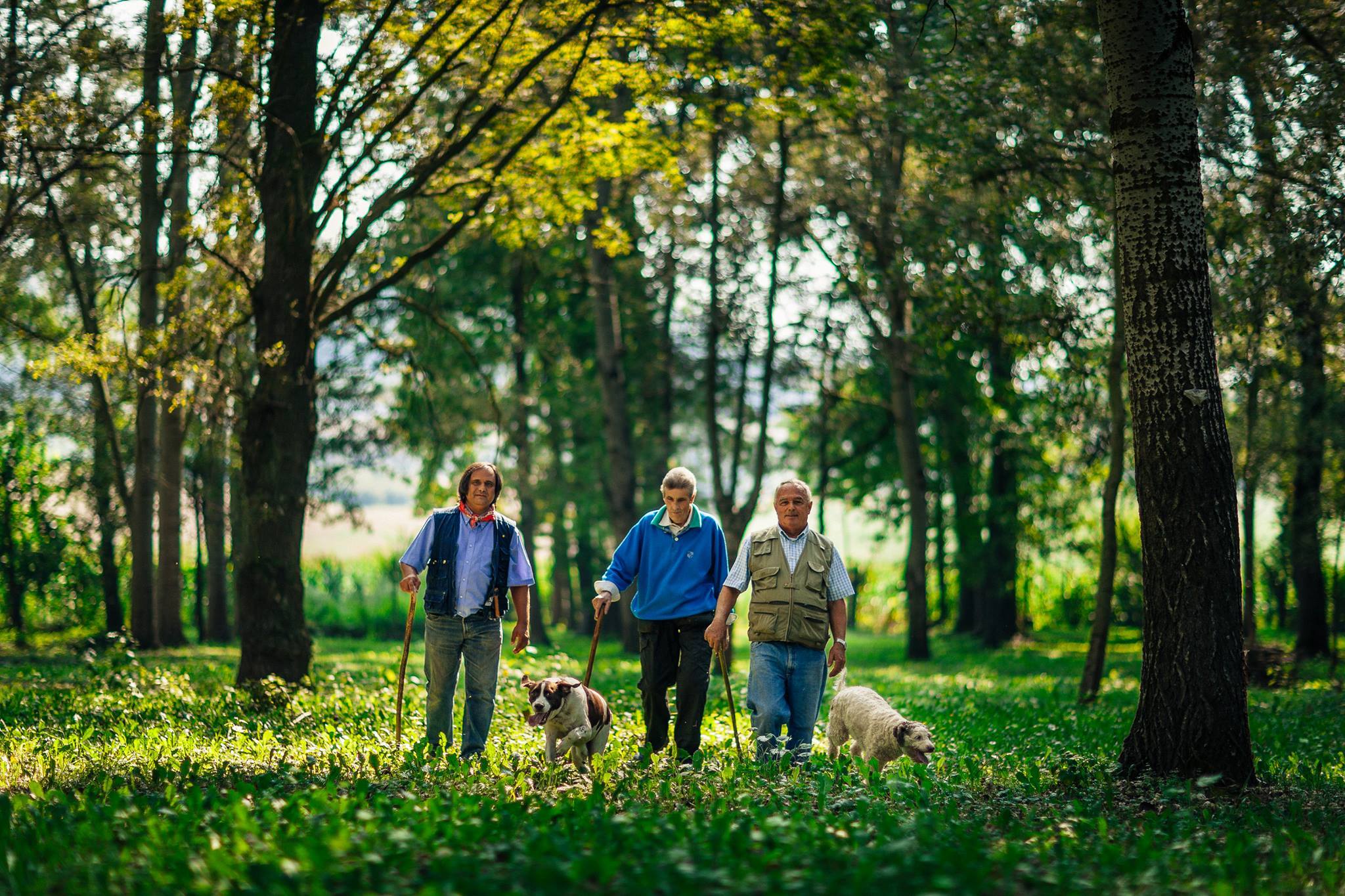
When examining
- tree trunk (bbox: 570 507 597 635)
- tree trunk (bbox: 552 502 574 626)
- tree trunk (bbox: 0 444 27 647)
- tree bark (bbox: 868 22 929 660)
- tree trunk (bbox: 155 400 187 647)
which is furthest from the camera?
tree trunk (bbox: 570 507 597 635)

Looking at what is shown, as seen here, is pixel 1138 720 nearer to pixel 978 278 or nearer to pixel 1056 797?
pixel 1056 797

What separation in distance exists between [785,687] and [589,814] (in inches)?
115

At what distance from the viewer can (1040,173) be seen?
1311cm

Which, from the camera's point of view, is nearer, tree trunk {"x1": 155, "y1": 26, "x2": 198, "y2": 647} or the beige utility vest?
the beige utility vest

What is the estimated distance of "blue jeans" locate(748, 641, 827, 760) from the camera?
7844 millimetres

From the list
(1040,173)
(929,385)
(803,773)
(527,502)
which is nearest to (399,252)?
(527,502)

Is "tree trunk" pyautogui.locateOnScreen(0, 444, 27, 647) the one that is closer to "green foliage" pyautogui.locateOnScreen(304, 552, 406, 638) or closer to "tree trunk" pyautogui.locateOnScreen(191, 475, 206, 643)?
"tree trunk" pyautogui.locateOnScreen(191, 475, 206, 643)

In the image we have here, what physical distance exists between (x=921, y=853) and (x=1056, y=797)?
7.35 ft

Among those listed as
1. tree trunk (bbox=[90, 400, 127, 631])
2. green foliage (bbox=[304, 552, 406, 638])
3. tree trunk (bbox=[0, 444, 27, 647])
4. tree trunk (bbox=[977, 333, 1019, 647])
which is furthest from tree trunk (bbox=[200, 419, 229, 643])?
tree trunk (bbox=[977, 333, 1019, 647])

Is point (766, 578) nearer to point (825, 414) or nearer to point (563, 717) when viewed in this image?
point (563, 717)

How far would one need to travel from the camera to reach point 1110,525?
1318 cm

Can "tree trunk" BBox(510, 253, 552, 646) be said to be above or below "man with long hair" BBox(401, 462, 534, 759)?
above

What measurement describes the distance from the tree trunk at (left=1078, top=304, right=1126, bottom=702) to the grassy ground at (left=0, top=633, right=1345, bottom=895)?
3074 mm

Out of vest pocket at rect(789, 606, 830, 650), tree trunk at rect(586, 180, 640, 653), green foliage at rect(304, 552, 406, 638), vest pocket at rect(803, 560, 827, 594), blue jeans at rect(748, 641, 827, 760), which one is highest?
tree trunk at rect(586, 180, 640, 653)
